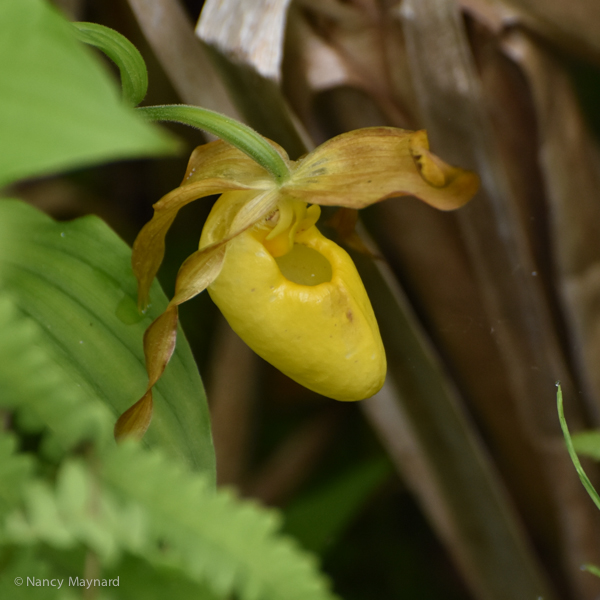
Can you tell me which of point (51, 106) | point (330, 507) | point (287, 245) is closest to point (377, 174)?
point (287, 245)

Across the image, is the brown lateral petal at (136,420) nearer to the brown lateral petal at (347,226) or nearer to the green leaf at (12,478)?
the green leaf at (12,478)

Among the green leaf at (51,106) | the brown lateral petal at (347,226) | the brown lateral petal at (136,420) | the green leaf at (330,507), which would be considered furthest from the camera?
the green leaf at (330,507)

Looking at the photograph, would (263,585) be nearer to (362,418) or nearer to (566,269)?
(566,269)

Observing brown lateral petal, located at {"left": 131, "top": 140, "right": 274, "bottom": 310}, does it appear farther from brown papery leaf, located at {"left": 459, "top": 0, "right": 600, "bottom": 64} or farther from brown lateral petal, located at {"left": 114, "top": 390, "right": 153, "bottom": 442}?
brown papery leaf, located at {"left": 459, "top": 0, "right": 600, "bottom": 64}

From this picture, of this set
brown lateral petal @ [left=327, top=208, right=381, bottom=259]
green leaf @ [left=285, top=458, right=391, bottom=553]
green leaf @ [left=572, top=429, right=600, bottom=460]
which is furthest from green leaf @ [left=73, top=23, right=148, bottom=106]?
green leaf @ [left=285, top=458, right=391, bottom=553]

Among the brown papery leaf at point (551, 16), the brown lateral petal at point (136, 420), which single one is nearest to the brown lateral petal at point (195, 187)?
the brown lateral petal at point (136, 420)

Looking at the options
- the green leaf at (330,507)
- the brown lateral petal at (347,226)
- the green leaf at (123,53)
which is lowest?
the green leaf at (330,507)
